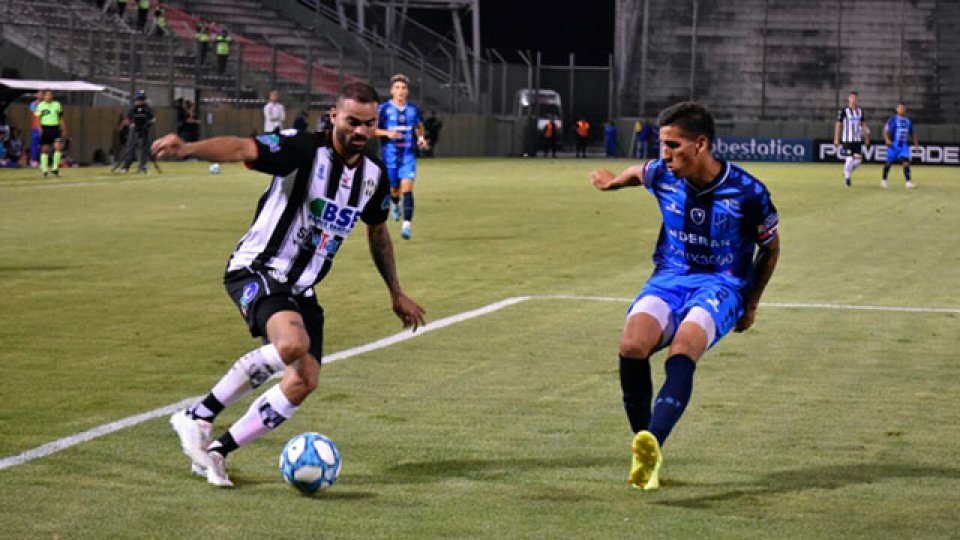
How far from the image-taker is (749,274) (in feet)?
26.7

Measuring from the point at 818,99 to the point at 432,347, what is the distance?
184 feet

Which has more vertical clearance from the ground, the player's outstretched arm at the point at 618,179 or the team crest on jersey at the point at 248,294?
the player's outstretched arm at the point at 618,179

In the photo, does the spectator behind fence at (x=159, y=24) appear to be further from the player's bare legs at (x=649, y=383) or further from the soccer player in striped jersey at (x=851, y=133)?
the player's bare legs at (x=649, y=383)

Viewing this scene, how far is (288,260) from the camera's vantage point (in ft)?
25.3

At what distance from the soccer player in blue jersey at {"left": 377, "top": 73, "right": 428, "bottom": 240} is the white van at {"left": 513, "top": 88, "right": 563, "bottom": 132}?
1648 inches

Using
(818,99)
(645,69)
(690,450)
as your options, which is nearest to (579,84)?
(645,69)

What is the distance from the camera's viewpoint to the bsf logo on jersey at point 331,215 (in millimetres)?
7680

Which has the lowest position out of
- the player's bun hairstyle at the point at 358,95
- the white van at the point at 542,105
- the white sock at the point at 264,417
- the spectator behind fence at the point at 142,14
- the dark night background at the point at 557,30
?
the white sock at the point at 264,417

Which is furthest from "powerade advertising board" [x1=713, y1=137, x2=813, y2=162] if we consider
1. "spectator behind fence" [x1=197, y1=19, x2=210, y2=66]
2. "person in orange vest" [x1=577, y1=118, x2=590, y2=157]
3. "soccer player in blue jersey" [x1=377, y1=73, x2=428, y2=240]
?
"soccer player in blue jersey" [x1=377, y1=73, x2=428, y2=240]

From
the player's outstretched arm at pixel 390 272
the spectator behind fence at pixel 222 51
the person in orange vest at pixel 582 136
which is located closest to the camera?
the player's outstretched arm at pixel 390 272

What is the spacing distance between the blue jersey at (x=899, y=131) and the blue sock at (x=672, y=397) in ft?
115

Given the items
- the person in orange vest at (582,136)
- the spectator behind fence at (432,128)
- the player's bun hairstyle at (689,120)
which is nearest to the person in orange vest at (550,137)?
the person in orange vest at (582,136)

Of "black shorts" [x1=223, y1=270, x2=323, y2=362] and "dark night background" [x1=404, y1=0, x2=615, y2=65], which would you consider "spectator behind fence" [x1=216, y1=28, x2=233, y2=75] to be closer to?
"dark night background" [x1=404, y1=0, x2=615, y2=65]

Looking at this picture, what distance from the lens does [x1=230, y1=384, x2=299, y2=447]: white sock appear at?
7461 millimetres
